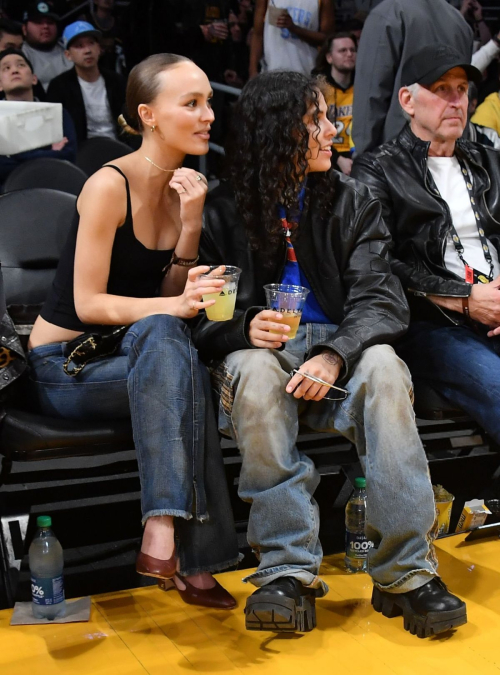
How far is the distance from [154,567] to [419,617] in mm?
698

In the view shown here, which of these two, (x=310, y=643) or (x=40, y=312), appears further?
(x=40, y=312)

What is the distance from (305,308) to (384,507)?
0.70 m

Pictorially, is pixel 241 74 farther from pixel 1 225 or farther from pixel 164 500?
pixel 164 500

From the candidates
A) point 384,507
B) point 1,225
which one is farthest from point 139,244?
point 384,507

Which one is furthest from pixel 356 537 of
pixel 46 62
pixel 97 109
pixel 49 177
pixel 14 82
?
pixel 46 62

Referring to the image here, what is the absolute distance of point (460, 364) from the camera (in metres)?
2.67

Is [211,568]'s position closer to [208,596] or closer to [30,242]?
[208,596]

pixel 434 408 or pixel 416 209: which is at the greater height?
pixel 416 209

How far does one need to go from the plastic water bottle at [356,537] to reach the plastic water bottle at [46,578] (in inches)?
34.1

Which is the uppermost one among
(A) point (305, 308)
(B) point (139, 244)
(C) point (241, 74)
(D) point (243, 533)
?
(C) point (241, 74)

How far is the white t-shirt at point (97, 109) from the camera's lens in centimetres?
545

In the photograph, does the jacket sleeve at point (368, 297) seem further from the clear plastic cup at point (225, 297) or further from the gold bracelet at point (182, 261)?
the gold bracelet at point (182, 261)

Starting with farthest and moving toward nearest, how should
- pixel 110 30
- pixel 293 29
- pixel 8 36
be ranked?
1. pixel 110 30
2. pixel 293 29
3. pixel 8 36

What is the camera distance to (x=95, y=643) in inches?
91.4
